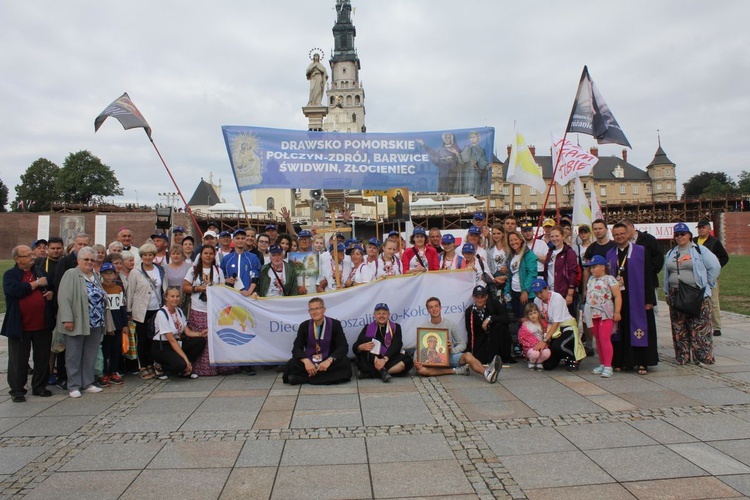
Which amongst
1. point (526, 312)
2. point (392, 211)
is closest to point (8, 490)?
point (526, 312)

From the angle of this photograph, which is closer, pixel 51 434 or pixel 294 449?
pixel 294 449

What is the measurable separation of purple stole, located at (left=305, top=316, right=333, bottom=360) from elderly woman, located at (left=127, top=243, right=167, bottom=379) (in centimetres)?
226

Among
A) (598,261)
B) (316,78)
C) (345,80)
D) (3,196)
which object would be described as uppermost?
(345,80)

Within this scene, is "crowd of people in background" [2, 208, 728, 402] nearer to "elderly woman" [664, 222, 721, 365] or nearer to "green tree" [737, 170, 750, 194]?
"elderly woman" [664, 222, 721, 365]

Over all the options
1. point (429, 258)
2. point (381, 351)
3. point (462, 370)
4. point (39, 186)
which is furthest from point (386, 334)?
point (39, 186)

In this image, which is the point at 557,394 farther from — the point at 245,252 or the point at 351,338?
the point at 245,252

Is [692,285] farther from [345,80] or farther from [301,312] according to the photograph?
[345,80]

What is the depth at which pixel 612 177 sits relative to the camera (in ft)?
301

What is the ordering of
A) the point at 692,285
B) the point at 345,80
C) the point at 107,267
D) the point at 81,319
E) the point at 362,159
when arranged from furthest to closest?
the point at 345,80 < the point at 362,159 < the point at 692,285 < the point at 107,267 < the point at 81,319

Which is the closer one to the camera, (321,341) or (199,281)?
(321,341)

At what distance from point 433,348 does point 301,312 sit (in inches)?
77.9

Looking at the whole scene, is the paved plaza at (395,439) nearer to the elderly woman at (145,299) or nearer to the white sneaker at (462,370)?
the white sneaker at (462,370)

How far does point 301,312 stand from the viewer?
7.15 meters

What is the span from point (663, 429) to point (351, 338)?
418 cm
